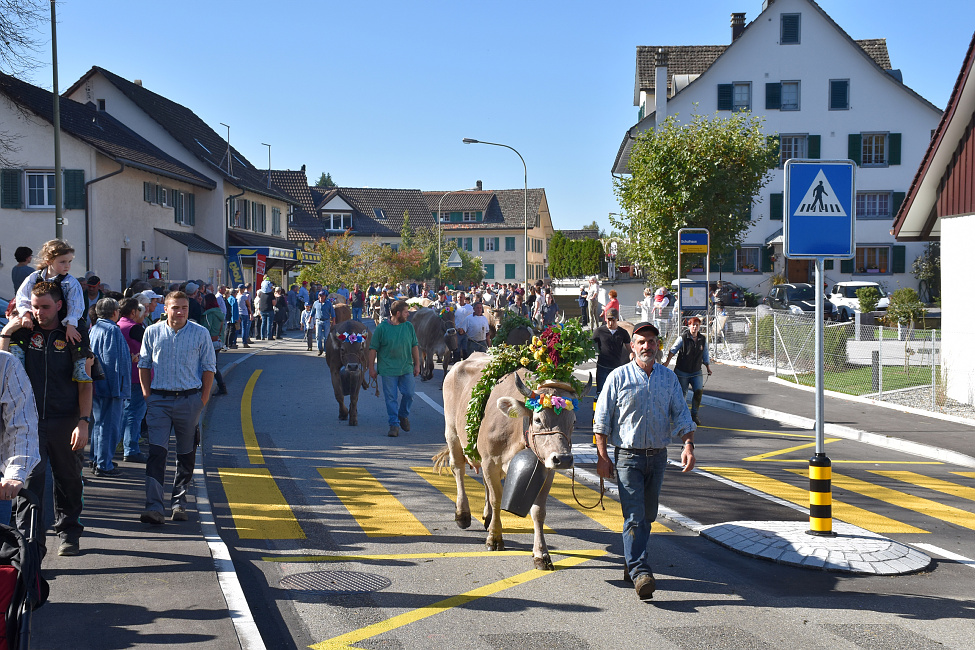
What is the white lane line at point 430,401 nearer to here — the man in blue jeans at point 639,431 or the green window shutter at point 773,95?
the man in blue jeans at point 639,431

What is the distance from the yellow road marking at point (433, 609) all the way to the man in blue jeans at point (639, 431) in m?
0.71

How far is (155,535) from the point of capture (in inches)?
293

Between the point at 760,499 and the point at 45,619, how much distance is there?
267 inches


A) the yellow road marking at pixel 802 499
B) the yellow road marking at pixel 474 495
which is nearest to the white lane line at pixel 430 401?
the yellow road marking at pixel 474 495

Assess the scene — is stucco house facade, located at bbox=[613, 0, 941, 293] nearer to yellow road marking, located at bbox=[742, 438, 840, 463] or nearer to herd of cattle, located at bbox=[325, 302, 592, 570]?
yellow road marking, located at bbox=[742, 438, 840, 463]

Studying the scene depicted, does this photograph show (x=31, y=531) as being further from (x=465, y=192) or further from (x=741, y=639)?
(x=465, y=192)

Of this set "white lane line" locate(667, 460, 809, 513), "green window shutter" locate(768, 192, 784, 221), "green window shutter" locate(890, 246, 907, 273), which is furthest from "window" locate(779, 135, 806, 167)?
"white lane line" locate(667, 460, 809, 513)

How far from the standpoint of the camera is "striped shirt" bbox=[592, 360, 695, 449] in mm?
6516

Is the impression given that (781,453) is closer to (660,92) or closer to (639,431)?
(639,431)

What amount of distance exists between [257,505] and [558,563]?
3261 mm

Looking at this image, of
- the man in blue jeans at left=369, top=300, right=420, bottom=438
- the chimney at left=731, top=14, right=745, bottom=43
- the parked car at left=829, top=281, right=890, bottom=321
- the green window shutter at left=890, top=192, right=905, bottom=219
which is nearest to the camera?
the man in blue jeans at left=369, top=300, right=420, bottom=438

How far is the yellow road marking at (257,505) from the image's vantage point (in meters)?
7.95

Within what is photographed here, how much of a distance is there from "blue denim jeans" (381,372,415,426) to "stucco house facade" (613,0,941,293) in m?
34.7

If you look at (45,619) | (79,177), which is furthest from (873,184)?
(45,619)
